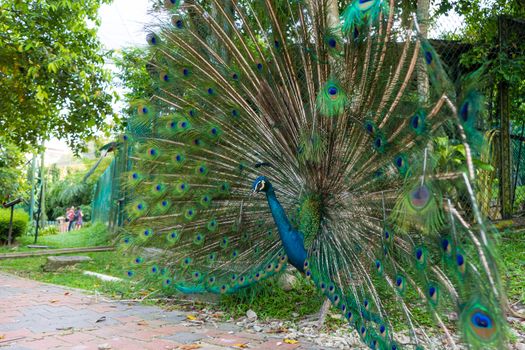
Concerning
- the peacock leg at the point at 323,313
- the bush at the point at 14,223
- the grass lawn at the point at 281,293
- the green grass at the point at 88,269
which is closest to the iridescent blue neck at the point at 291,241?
the peacock leg at the point at 323,313

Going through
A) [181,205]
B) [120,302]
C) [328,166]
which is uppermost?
[328,166]

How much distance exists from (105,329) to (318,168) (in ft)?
8.04

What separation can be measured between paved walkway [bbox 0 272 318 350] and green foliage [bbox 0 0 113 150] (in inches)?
156

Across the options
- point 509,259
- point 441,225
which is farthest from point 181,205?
point 509,259

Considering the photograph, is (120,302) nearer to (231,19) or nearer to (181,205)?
(181,205)

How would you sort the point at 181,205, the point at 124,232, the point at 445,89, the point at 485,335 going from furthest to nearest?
the point at 124,232 → the point at 181,205 → the point at 445,89 → the point at 485,335

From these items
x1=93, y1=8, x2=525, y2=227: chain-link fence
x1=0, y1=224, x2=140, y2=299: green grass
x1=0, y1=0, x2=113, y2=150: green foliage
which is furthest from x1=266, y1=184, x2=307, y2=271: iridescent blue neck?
x1=0, y1=0, x2=113, y2=150: green foliage

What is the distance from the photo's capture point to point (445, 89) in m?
2.15

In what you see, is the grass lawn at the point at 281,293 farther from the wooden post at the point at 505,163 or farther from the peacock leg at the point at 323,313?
the wooden post at the point at 505,163

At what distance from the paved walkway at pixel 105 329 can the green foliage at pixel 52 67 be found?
3950 millimetres

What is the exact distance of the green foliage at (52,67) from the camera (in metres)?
7.51

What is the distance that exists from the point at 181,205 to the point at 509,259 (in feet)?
12.7

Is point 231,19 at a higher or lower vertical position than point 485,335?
higher

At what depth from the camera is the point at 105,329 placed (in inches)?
162
